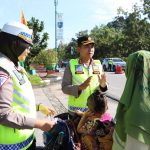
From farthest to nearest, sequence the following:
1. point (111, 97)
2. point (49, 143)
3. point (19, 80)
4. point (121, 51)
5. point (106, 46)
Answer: point (106, 46) < point (121, 51) < point (111, 97) < point (49, 143) < point (19, 80)

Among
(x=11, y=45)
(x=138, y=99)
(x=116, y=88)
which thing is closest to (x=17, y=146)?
(x=11, y=45)

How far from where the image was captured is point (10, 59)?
3402 millimetres

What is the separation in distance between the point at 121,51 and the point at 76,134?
62468 millimetres

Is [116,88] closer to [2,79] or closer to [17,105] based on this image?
[17,105]

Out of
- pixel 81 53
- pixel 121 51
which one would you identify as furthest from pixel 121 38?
pixel 81 53

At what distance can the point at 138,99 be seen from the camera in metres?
3.02

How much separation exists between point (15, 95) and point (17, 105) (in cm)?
8

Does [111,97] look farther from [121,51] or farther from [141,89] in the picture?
[121,51]

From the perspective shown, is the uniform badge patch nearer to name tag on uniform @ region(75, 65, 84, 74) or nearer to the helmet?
the helmet

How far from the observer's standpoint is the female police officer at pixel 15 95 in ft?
10.4

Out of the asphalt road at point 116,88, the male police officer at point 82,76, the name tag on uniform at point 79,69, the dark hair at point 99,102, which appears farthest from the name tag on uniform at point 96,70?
the asphalt road at point 116,88

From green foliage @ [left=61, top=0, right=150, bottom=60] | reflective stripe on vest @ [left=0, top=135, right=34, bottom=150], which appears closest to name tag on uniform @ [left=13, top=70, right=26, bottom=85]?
reflective stripe on vest @ [left=0, top=135, right=34, bottom=150]

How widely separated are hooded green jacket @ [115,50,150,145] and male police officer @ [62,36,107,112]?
2123 mm

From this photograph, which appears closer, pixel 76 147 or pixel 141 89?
pixel 141 89
